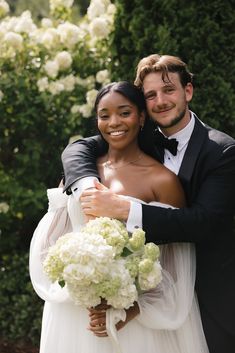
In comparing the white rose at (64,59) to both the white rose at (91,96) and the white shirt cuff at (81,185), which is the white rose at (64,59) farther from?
the white shirt cuff at (81,185)

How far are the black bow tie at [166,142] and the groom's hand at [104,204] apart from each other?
443mm

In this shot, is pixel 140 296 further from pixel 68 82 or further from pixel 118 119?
pixel 68 82

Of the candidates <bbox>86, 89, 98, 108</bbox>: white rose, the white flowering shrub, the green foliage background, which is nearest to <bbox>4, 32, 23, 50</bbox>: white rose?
the white flowering shrub

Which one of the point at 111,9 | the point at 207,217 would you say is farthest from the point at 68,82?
the point at 207,217

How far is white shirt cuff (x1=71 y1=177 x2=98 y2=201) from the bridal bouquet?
24 centimetres

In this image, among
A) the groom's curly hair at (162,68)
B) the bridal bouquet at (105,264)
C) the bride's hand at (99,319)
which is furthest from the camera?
the groom's curly hair at (162,68)

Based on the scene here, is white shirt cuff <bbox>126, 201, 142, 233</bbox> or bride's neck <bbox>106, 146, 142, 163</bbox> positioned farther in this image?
bride's neck <bbox>106, 146, 142, 163</bbox>

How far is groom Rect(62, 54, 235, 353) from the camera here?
118 inches

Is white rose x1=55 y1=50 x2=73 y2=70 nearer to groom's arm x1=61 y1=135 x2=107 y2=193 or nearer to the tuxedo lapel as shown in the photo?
groom's arm x1=61 y1=135 x2=107 y2=193

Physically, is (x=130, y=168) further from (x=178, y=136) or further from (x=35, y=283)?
(x=35, y=283)

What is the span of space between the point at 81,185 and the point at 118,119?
1.23ft

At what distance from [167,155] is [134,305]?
2.73ft

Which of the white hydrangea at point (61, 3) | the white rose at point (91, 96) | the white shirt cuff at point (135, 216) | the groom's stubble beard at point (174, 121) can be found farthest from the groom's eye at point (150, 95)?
the white hydrangea at point (61, 3)

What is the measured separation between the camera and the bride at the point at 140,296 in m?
3.09
